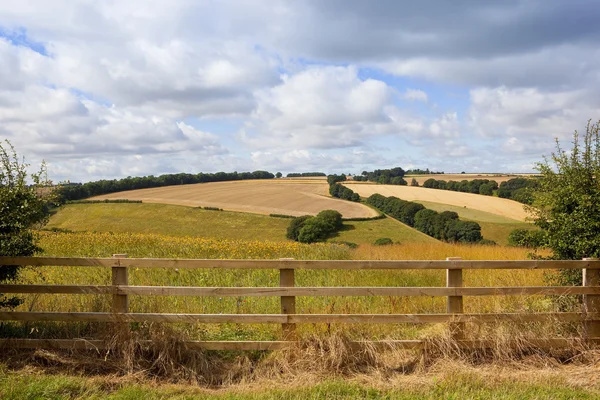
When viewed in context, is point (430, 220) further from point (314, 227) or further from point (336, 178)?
point (336, 178)

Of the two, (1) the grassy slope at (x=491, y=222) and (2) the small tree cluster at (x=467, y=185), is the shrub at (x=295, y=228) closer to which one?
(1) the grassy slope at (x=491, y=222)

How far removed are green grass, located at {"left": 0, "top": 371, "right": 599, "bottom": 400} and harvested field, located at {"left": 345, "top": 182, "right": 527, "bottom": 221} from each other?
4886 centimetres

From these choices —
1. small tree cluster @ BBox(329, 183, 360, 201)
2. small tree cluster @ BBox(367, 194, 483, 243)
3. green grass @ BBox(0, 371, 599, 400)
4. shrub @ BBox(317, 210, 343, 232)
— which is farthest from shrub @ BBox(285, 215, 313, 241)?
green grass @ BBox(0, 371, 599, 400)

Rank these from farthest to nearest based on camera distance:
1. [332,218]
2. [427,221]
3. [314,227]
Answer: [427,221], [332,218], [314,227]

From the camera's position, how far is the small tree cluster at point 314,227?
46000mm

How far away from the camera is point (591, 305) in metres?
6.07

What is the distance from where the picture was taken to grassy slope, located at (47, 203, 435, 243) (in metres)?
48.8

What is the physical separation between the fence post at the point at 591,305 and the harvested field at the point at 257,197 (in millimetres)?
47921

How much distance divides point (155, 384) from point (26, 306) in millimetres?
3411

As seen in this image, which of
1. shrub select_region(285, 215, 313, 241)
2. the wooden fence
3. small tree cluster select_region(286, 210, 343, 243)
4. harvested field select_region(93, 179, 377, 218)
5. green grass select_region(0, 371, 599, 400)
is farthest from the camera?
harvested field select_region(93, 179, 377, 218)

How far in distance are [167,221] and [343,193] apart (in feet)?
84.5

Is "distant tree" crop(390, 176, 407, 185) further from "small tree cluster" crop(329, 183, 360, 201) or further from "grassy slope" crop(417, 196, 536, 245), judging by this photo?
"grassy slope" crop(417, 196, 536, 245)

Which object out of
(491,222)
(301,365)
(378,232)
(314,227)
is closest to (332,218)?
(314,227)

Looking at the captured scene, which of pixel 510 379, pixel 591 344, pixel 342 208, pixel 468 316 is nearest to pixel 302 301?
pixel 468 316
